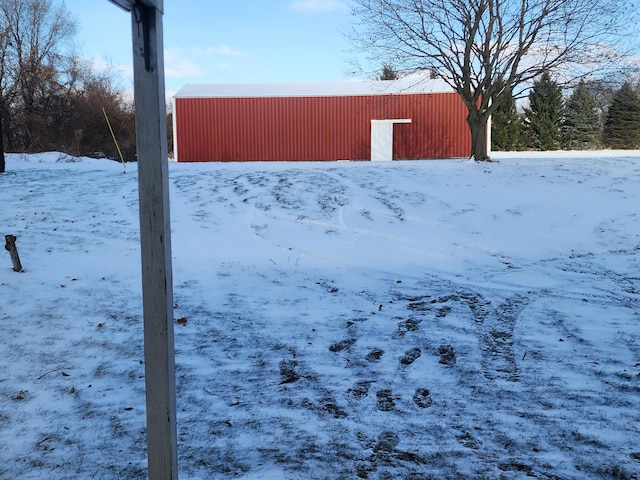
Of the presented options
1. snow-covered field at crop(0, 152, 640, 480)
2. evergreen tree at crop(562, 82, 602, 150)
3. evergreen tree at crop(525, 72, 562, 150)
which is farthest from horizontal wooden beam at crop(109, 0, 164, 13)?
evergreen tree at crop(562, 82, 602, 150)

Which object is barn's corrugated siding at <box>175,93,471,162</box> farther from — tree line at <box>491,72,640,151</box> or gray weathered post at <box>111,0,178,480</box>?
gray weathered post at <box>111,0,178,480</box>

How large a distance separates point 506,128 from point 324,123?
608 inches

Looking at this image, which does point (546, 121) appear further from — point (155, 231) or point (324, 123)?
point (155, 231)

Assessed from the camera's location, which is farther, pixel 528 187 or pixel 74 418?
pixel 528 187

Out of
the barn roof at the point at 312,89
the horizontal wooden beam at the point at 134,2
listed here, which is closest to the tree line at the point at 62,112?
the barn roof at the point at 312,89

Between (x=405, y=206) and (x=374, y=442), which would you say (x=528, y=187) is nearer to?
(x=405, y=206)

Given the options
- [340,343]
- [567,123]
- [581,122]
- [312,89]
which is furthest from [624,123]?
[340,343]

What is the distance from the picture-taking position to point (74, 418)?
Result: 3006 mm

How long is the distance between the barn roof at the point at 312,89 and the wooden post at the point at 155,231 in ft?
68.9

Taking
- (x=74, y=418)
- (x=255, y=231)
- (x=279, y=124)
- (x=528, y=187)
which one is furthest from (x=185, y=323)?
(x=279, y=124)

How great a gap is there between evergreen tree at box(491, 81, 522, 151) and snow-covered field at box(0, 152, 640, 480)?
2519 cm

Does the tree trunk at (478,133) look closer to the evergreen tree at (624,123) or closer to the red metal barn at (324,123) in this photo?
the red metal barn at (324,123)

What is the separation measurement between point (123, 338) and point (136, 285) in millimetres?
1466

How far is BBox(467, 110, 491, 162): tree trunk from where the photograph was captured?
609 inches
